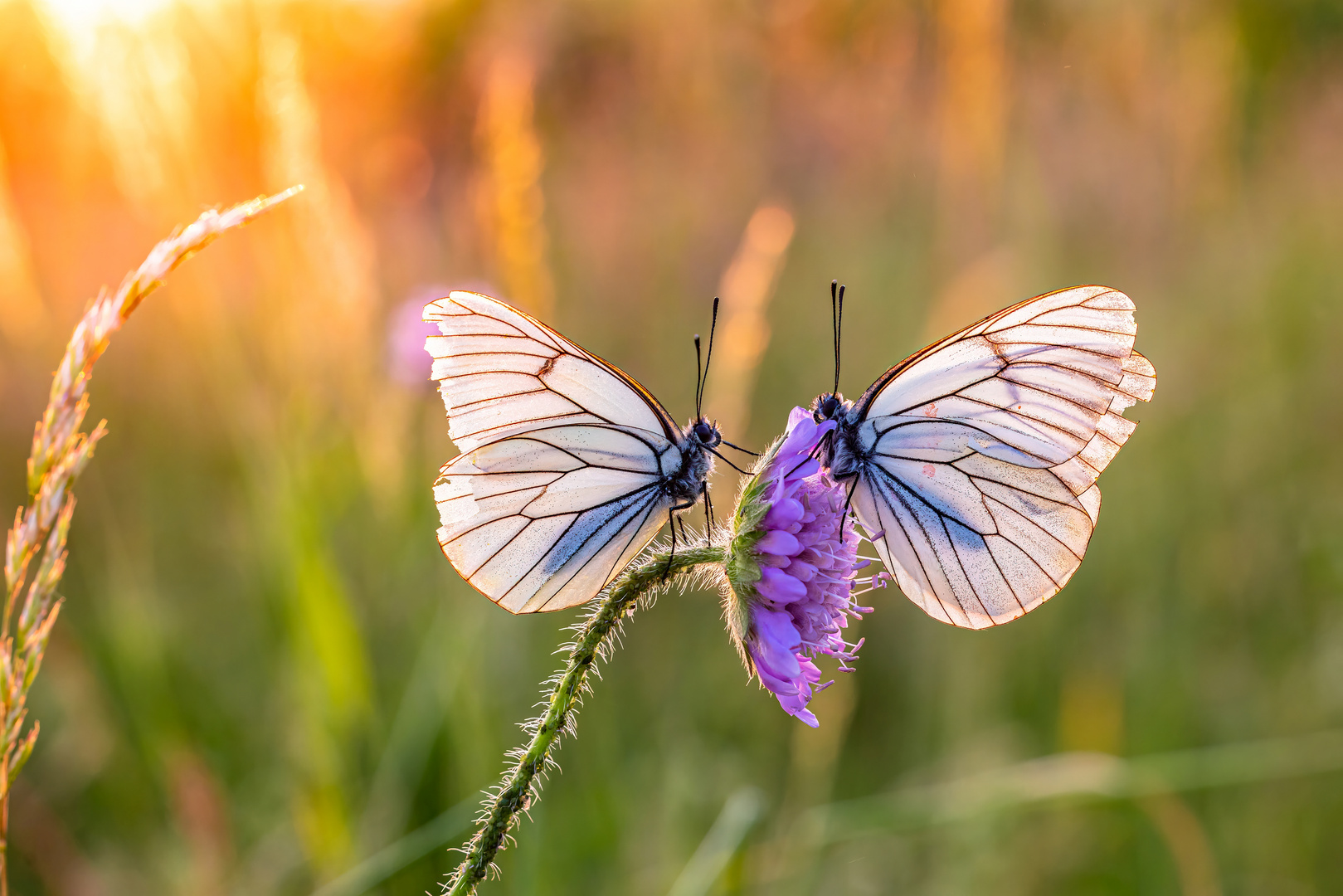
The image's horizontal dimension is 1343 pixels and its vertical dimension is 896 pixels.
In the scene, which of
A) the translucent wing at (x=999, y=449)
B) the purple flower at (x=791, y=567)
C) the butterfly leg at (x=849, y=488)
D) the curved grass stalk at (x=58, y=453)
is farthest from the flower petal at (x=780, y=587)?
the curved grass stalk at (x=58, y=453)

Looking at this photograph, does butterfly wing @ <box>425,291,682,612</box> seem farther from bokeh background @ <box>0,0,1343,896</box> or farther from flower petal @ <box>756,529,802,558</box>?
bokeh background @ <box>0,0,1343,896</box>

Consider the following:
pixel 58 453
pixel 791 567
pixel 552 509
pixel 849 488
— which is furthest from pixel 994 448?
pixel 58 453

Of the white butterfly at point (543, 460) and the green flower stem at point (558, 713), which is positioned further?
the white butterfly at point (543, 460)

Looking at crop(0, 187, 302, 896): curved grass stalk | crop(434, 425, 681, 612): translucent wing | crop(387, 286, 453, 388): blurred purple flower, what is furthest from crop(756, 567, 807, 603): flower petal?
crop(387, 286, 453, 388): blurred purple flower

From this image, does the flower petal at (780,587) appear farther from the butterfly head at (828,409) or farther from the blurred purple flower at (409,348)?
the blurred purple flower at (409,348)

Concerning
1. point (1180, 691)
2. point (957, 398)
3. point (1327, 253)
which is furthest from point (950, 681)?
point (1327, 253)

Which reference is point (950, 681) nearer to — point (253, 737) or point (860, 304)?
point (253, 737)
